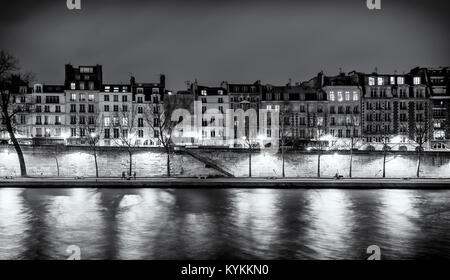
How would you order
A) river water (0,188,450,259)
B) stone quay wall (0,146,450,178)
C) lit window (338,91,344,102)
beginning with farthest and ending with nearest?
1. lit window (338,91,344,102)
2. stone quay wall (0,146,450,178)
3. river water (0,188,450,259)

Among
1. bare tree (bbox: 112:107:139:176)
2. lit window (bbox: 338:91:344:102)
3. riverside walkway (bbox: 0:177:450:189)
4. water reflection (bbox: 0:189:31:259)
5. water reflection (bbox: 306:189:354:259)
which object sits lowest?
water reflection (bbox: 306:189:354:259)

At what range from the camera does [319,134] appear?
71.6 m

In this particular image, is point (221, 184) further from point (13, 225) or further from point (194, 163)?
point (13, 225)

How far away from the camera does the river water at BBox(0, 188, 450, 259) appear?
20047 millimetres

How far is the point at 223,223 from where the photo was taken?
25906 mm

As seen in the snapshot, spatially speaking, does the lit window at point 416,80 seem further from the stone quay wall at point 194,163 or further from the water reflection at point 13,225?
the water reflection at point 13,225

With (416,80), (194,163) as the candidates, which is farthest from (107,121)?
(416,80)

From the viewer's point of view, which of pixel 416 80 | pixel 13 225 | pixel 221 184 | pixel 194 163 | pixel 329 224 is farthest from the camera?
pixel 416 80

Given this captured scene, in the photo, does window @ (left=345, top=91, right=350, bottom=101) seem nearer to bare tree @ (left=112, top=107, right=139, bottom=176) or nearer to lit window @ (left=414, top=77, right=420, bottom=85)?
lit window @ (left=414, top=77, right=420, bottom=85)

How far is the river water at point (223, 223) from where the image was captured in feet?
65.8

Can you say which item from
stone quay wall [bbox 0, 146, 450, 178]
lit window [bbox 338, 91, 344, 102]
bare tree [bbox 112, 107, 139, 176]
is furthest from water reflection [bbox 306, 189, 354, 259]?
lit window [bbox 338, 91, 344, 102]
